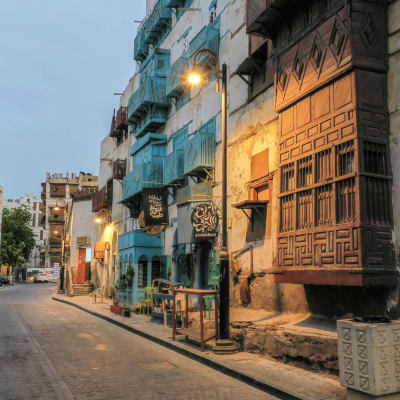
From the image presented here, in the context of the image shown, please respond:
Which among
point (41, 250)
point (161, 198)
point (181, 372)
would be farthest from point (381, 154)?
point (41, 250)

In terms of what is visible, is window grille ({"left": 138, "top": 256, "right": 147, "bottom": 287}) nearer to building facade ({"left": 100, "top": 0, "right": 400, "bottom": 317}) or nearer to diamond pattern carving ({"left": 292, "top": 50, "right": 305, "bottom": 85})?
building facade ({"left": 100, "top": 0, "right": 400, "bottom": 317})

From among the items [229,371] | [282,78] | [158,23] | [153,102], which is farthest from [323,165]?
[158,23]

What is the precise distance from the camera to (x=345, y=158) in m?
9.50

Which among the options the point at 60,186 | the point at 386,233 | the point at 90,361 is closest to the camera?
the point at 386,233

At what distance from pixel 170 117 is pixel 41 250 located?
10140cm

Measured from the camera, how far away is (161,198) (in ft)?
76.6

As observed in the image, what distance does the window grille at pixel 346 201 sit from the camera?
911 cm

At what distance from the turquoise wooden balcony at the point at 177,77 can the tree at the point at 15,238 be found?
2718 inches

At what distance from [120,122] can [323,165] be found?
80.2 feet

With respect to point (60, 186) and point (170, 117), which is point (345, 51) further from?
point (60, 186)

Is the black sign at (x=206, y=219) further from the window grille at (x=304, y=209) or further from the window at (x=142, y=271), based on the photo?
the window at (x=142, y=271)

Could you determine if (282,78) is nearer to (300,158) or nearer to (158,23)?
(300,158)

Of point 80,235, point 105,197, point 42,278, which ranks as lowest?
point 42,278

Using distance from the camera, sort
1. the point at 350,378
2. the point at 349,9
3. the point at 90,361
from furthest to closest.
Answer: the point at 90,361 < the point at 349,9 < the point at 350,378
